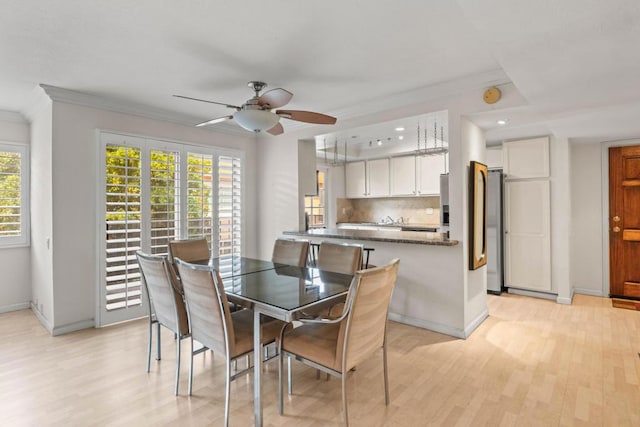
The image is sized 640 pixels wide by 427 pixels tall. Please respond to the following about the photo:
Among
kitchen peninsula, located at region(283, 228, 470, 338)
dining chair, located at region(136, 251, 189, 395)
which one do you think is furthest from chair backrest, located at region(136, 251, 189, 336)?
kitchen peninsula, located at region(283, 228, 470, 338)

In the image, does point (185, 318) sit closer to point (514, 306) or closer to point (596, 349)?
point (596, 349)

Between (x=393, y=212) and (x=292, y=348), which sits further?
(x=393, y=212)

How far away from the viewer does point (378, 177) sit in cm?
642

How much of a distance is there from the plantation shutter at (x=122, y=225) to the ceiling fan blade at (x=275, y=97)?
6.81ft

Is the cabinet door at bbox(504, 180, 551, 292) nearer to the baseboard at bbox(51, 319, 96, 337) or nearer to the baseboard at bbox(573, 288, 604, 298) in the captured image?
the baseboard at bbox(573, 288, 604, 298)

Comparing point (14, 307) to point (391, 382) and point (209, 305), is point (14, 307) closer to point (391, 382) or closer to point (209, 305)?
point (209, 305)

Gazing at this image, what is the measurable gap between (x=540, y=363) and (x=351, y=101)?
297 cm

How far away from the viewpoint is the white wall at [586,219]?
4.59 metres

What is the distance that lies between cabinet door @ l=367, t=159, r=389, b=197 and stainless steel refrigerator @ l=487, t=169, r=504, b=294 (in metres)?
2.02

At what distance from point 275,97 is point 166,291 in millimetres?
1610

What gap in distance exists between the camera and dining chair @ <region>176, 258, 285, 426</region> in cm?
193

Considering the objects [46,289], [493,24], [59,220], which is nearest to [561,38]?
[493,24]

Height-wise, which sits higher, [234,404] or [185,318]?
[185,318]

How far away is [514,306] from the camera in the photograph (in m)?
4.12
